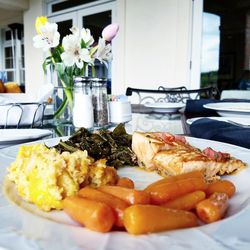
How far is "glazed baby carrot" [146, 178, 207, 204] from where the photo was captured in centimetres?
41

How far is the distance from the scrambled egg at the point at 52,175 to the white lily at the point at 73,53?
57 cm

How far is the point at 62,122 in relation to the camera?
1.23 metres

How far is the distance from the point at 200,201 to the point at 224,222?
59 millimetres

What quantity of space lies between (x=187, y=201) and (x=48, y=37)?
0.88 m

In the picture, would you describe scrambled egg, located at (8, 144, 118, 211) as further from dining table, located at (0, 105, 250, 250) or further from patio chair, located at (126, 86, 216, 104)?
patio chair, located at (126, 86, 216, 104)

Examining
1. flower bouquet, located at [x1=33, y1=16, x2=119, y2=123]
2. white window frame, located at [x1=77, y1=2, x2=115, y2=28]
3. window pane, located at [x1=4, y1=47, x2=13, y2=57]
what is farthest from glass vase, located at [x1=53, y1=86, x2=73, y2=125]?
window pane, located at [x1=4, y1=47, x2=13, y2=57]

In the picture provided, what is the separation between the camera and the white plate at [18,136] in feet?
2.56

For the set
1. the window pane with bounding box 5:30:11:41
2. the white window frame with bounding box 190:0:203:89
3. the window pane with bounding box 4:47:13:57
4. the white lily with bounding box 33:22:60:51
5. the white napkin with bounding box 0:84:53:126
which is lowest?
the white napkin with bounding box 0:84:53:126

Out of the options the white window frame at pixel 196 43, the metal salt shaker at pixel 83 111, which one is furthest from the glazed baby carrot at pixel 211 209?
the white window frame at pixel 196 43

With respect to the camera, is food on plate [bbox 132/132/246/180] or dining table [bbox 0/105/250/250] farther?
food on plate [bbox 132/132/246/180]

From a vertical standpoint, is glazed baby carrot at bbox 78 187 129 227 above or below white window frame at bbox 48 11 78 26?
below

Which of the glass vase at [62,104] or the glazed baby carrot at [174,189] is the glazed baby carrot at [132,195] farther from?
the glass vase at [62,104]

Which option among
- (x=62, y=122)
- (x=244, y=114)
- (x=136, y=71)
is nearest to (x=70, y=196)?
(x=62, y=122)

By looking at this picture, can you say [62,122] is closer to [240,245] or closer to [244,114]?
[244,114]
